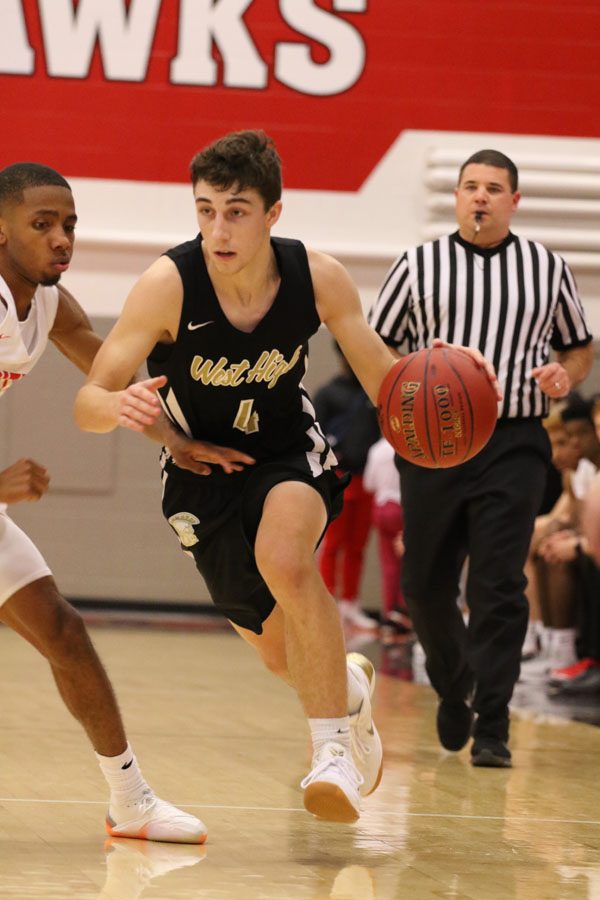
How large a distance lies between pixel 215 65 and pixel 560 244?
2494 millimetres

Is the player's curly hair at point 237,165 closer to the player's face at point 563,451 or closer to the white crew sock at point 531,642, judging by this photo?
the player's face at point 563,451

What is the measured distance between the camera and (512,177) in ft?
17.3

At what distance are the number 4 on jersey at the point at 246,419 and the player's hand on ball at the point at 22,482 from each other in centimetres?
65

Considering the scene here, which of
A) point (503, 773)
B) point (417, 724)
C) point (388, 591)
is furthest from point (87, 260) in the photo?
point (503, 773)

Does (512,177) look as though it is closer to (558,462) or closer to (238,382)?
(238,382)

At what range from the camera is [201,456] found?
3.76 m

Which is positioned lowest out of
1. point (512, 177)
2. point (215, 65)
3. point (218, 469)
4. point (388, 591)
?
point (388, 591)

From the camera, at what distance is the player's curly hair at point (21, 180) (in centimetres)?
362

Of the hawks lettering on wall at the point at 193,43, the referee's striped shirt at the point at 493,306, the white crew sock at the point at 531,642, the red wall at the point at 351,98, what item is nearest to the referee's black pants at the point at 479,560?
the referee's striped shirt at the point at 493,306

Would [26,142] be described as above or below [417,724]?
above

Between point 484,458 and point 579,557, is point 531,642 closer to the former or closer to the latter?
point 579,557

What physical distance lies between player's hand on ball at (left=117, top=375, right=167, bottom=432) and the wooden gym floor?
→ 39.8 inches

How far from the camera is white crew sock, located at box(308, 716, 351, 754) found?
11.4ft

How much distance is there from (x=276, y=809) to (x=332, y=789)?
88 centimetres
